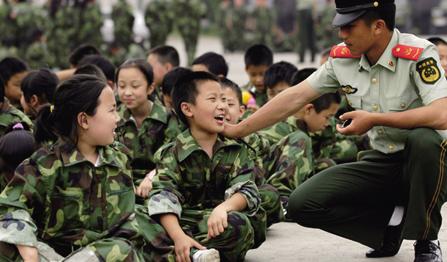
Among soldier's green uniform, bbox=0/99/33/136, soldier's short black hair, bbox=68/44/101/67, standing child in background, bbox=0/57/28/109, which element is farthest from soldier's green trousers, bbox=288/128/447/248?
soldier's short black hair, bbox=68/44/101/67

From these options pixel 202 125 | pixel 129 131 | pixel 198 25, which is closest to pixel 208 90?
pixel 202 125

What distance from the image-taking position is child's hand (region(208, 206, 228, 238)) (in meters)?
4.46

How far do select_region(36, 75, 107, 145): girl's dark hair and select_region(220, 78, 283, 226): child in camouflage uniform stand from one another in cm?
86

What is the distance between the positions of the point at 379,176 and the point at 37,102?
8.54 feet

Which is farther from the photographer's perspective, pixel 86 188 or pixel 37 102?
pixel 37 102

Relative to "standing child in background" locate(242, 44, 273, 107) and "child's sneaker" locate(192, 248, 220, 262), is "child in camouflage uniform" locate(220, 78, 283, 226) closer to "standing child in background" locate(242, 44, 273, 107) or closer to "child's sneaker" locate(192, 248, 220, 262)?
"child's sneaker" locate(192, 248, 220, 262)

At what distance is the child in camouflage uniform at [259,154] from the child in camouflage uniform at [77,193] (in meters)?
0.81

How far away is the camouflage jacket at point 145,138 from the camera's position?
239 inches

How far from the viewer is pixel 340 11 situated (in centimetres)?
453

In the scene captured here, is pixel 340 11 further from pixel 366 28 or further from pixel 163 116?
pixel 163 116

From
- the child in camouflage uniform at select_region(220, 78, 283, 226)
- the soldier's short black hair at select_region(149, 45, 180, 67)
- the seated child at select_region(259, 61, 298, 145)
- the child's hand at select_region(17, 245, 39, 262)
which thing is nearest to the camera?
the child's hand at select_region(17, 245, 39, 262)

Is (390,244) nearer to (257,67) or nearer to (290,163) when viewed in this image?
(290,163)

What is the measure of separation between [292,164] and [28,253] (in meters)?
2.26

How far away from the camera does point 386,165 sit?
469 centimetres
